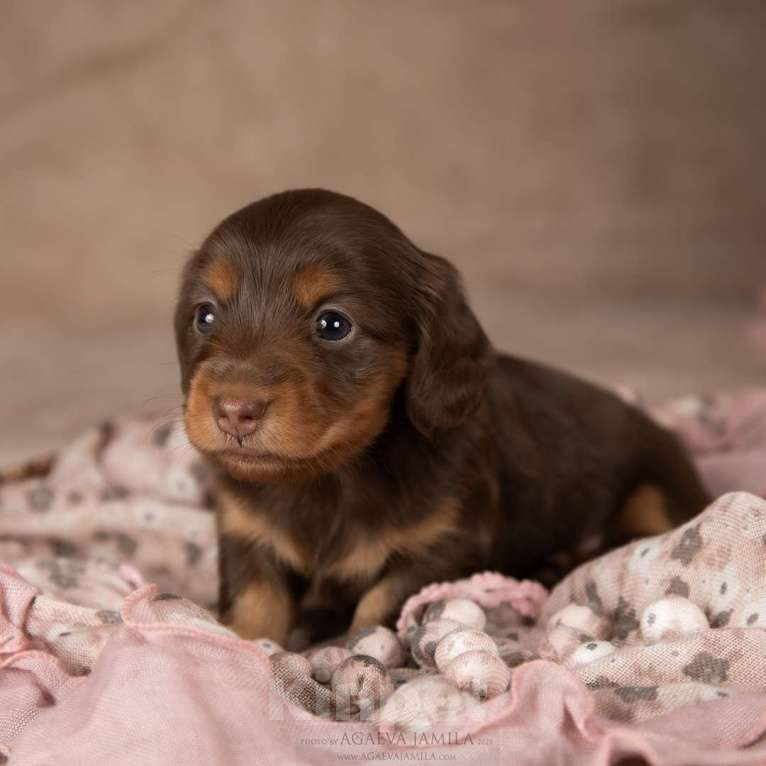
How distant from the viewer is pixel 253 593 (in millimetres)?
3551

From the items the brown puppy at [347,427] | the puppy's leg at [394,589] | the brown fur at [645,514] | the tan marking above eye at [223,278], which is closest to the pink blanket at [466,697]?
the puppy's leg at [394,589]

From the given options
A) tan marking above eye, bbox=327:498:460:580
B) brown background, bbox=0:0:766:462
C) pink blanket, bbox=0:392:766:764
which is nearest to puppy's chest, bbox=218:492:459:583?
tan marking above eye, bbox=327:498:460:580

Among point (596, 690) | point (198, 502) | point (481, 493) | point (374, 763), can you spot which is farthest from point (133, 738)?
point (198, 502)

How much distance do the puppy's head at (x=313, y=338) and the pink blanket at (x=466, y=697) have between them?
43cm

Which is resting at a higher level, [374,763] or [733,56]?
[733,56]

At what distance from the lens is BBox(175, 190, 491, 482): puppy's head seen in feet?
9.80

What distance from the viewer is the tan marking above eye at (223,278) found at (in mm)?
3203

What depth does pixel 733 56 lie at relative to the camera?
7.74m

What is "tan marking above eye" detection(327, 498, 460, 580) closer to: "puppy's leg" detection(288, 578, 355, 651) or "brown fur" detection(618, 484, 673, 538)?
"puppy's leg" detection(288, 578, 355, 651)

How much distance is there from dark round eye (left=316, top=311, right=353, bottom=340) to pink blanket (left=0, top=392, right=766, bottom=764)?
0.71 m

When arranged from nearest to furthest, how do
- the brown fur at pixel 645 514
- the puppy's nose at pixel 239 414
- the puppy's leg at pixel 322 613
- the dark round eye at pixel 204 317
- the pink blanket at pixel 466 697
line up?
the pink blanket at pixel 466 697 < the puppy's nose at pixel 239 414 < the dark round eye at pixel 204 317 < the puppy's leg at pixel 322 613 < the brown fur at pixel 645 514

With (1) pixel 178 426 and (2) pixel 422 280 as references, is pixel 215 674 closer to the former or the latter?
(2) pixel 422 280

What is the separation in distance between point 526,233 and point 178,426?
12.6ft

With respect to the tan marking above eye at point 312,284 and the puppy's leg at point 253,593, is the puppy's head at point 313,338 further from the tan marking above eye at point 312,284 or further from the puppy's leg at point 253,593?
the puppy's leg at point 253,593
